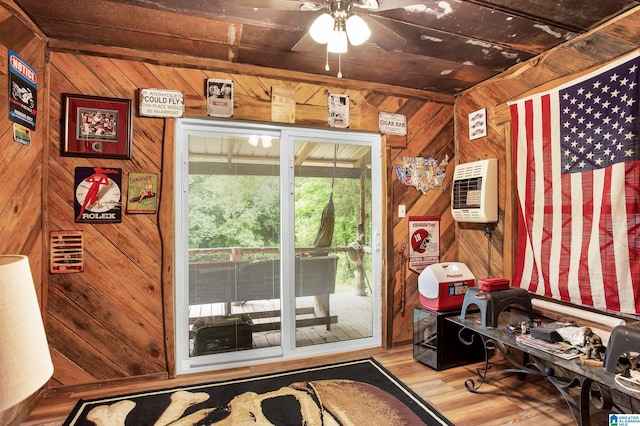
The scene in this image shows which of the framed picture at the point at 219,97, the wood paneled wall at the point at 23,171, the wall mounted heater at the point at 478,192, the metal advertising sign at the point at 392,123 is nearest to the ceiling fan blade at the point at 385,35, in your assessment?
the metal advertising sign at the point at 392,123

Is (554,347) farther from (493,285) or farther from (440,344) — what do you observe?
(440,344)

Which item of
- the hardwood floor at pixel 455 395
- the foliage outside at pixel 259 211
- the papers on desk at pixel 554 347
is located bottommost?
the hardwood floor at pixel 455 395

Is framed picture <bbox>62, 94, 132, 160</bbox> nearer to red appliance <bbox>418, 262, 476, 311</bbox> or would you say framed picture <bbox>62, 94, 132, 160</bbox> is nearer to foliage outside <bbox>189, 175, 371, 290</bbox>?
foliage outside <bbox>189, 175, 371, 290</bbox>

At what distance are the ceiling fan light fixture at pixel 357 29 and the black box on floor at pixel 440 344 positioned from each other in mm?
2193

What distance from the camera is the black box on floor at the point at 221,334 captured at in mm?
2830

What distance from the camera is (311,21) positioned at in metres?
2.17

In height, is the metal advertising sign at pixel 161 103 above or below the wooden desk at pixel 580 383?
above

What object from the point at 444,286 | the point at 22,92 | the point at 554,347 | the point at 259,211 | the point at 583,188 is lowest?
the point at 554,347

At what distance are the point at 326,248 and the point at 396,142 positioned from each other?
1.25 metres

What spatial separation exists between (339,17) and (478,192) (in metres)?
1.99

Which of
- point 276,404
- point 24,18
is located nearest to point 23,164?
point 24,18

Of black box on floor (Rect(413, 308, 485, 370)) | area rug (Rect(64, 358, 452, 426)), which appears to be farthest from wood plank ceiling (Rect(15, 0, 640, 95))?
area rug (Rect(64, 358, 452, 426))

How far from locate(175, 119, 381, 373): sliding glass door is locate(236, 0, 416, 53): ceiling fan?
120cm

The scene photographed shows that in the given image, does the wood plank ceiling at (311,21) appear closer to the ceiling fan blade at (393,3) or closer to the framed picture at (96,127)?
the ceiling fan blade at (393,3)
